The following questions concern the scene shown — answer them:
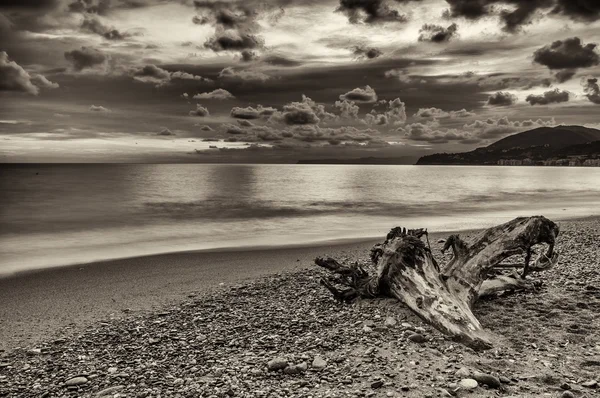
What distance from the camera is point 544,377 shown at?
545 centimetres

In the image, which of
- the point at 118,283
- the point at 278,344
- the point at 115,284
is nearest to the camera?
the point at 278,344

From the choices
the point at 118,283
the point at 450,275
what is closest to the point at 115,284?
the point at 118,283

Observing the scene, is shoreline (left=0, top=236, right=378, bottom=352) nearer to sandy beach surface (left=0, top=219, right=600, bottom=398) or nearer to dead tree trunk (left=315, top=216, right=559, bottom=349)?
sandy beach surface (left=0, top=219, right=600, bottom=398)

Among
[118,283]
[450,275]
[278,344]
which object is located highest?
[450,275]

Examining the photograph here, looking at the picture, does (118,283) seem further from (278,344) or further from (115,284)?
(278,344)

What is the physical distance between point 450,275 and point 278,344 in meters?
3.68

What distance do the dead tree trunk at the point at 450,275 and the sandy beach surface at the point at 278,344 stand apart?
0.28m

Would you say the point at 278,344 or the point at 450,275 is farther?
the point at 450,275

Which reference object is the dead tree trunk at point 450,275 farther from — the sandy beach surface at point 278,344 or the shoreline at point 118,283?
the shoreline at point 118,283

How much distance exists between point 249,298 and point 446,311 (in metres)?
4.50

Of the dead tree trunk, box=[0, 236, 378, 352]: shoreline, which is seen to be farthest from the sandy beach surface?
the dead tree trunk

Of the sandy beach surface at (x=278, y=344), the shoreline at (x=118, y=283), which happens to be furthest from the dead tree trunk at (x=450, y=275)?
the shoreline at (x=118, y=283)

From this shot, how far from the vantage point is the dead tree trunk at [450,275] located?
6.93 m

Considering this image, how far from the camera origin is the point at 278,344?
6.80 meters
